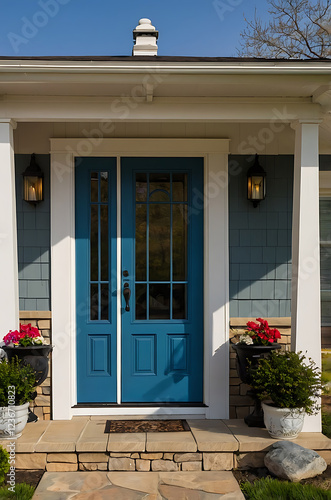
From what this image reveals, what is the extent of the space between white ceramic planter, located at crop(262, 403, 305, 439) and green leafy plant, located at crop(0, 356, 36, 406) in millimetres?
1711

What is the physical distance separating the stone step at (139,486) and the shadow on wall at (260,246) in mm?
1450

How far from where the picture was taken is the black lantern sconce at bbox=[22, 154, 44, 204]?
4195 millimetres

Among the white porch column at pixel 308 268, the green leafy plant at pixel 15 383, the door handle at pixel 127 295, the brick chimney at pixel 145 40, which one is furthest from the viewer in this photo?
the brick chimney at pixel 145 40

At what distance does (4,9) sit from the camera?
10180mm

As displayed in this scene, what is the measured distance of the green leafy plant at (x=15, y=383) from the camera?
3363 millimetres

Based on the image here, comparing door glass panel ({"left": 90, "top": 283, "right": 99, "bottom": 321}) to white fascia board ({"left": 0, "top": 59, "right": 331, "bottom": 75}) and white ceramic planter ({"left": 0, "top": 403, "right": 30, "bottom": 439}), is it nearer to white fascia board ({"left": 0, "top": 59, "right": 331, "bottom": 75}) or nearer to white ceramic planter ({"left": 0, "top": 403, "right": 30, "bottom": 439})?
white ceramic planter ({"left": 0, "top": 403, "right": 30, "bottom": 439})

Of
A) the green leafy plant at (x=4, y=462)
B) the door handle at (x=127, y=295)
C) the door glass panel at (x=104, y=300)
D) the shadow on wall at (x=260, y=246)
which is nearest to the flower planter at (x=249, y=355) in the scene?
the shadow on wall at (x=260, y=246)

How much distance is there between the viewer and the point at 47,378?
13.9 ft

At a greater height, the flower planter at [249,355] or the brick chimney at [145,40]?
the brick chimney at [145,40]

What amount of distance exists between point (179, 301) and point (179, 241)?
0.53m

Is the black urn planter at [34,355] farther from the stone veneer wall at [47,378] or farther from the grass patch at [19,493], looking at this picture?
the grass patch at [19,493]

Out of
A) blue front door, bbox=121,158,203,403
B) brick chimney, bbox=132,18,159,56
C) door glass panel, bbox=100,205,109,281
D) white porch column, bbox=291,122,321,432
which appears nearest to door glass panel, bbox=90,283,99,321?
door glass panel, bbox=100,205,109,281

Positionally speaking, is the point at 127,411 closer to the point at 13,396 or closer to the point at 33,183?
the point at 13,396

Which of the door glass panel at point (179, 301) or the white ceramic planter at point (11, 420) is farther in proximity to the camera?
the door glass panel at point (179, 301)
